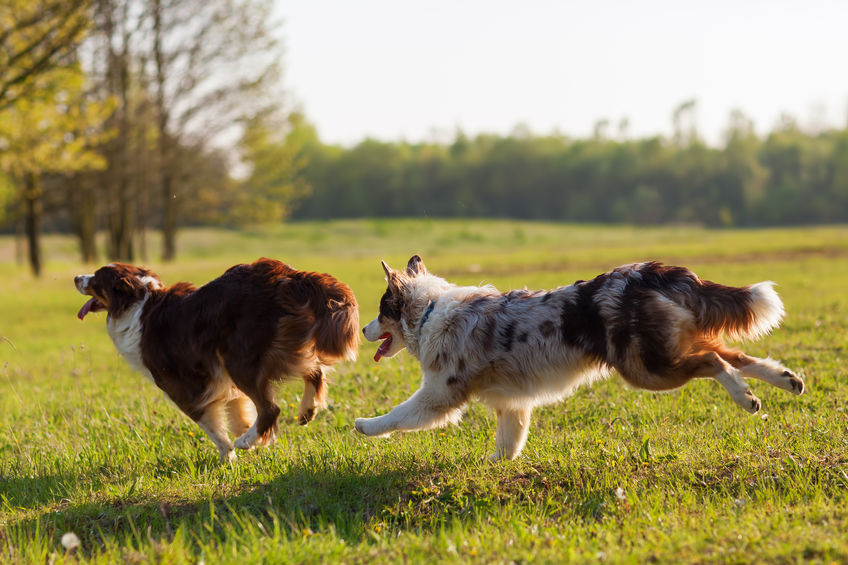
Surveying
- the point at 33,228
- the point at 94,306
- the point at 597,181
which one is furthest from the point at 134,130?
the point at 597,181

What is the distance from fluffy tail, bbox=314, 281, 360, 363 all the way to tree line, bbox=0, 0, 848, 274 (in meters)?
2.89

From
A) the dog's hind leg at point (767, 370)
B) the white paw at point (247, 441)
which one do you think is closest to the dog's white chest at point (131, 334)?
the white paw at point (247, 441)

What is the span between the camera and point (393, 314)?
6051 mm

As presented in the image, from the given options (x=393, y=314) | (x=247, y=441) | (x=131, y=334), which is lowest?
(x=247, y=441)

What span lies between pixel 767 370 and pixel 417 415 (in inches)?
96.7

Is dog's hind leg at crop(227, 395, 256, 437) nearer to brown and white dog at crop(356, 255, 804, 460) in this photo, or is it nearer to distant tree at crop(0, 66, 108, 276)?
brown and white dog at crop(356, 255, 804, 460)

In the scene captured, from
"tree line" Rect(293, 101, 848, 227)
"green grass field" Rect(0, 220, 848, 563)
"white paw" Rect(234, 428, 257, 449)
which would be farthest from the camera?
"tree line" Rect(293, 101, 848, 227)

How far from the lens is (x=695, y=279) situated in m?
5.29

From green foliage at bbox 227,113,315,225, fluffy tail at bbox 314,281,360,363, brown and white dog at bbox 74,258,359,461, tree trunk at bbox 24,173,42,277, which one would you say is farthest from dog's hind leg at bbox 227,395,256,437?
green foliage at bbox 227,113,315,225

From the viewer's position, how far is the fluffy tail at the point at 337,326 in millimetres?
6152

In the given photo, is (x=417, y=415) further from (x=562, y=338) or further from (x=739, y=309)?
(x=739, y=309)

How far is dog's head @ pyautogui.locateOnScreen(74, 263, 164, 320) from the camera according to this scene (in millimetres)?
6801

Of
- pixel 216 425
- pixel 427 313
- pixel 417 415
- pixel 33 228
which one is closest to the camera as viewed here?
pixel 417 415

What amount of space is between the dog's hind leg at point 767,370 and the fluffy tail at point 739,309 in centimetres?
18
